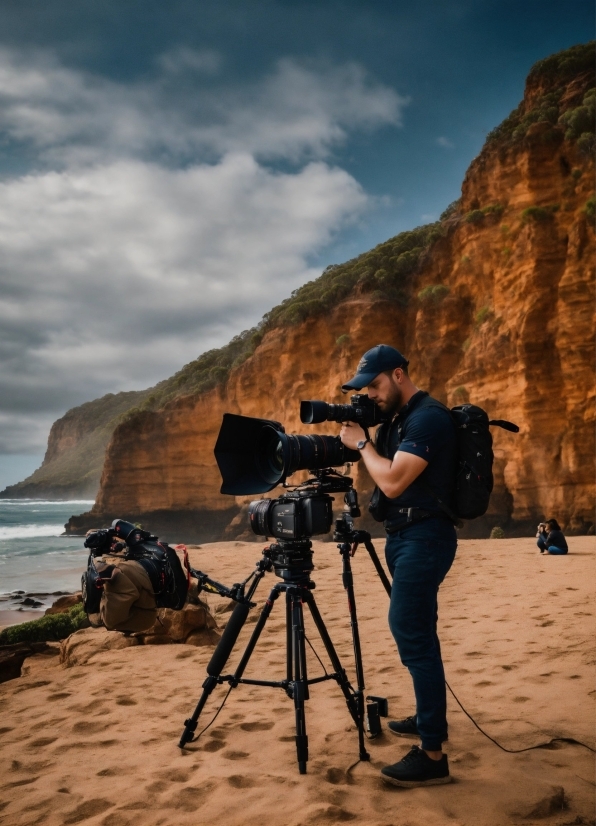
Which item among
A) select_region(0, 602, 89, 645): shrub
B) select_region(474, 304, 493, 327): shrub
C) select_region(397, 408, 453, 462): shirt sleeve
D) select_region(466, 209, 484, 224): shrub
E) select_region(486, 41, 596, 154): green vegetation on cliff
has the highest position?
select_region(486, 41, 596, 154): green vegetation on cliff

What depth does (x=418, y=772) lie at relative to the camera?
2.05 metres

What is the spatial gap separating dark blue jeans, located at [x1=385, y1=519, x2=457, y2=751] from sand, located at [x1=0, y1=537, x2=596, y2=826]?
0.27 metres

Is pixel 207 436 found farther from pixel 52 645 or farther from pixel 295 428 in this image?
pixel 52 645

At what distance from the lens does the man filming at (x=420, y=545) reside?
2.08 m

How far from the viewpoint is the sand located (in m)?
1.96

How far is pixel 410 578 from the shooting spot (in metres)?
2.14

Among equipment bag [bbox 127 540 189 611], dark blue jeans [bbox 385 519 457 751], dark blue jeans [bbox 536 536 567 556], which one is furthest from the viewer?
dark blue jeans [bbox 536 536 567 556]

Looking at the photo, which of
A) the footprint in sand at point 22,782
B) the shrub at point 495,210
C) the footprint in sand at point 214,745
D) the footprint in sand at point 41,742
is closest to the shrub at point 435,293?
the shrub at point 495,210

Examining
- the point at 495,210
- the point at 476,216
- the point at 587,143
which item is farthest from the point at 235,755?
the point at 476,216

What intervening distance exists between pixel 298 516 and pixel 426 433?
636 mm

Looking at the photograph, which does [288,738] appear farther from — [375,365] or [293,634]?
[375,365]

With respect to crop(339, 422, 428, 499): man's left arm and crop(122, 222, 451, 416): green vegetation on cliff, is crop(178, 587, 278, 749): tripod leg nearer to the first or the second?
crop(339, 422, 428, 499): man's left arm

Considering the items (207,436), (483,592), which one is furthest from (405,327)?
(483,592)

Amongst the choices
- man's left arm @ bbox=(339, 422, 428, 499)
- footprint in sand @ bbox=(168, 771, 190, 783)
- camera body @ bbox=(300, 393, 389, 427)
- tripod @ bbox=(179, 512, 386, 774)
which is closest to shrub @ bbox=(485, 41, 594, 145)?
camera body @ bbox=(300, 393, 389, 427)
